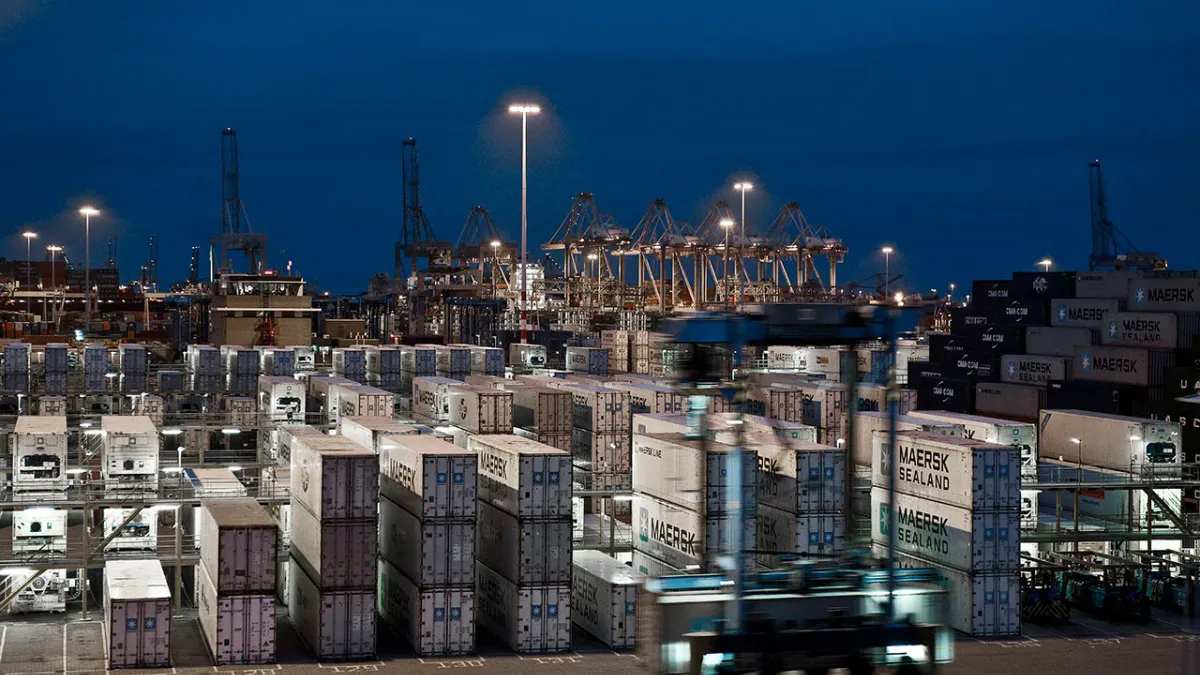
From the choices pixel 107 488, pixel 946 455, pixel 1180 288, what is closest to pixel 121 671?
pixel 107 488

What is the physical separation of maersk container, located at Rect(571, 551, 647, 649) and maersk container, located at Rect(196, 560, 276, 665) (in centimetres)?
663

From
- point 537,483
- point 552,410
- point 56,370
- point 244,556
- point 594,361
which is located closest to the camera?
point 244,556

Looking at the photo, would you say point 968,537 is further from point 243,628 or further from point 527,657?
point 243,628

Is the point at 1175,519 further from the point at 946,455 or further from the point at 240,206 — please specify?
the point at 240,206

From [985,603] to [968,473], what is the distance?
9.91ft

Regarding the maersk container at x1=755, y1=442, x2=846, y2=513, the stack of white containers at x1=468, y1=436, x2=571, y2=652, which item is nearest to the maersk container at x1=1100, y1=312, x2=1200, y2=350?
the maersk container at x1=755, y1=442, x2=846, y2=513

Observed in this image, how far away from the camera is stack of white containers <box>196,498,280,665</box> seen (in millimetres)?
28594

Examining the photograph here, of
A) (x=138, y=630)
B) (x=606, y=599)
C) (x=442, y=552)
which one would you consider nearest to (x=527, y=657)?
(x=606, y=599)

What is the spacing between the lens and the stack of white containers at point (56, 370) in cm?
5938

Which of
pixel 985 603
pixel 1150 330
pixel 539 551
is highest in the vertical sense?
pixel 1150 330

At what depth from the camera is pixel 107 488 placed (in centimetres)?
3706

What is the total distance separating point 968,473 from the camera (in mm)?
30688

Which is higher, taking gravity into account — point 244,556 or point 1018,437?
point 1018,437

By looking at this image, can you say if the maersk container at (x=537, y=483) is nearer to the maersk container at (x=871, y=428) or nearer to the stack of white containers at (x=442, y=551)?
the stack of white containers at (x=442, y=551)
